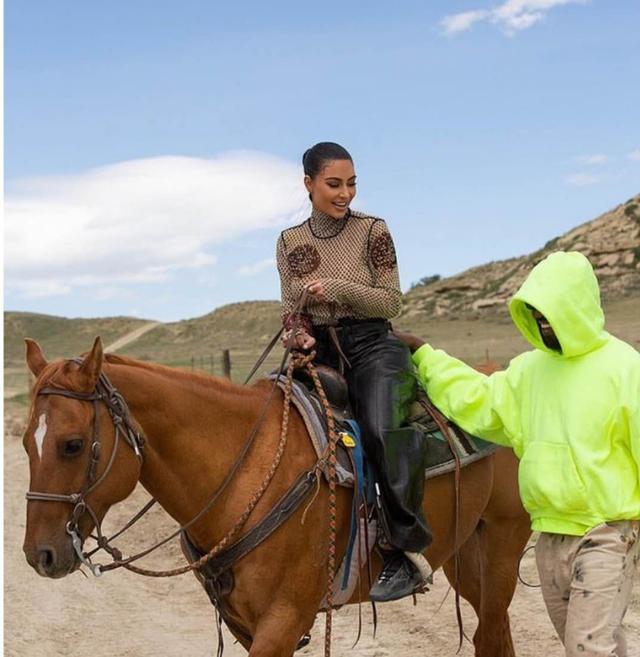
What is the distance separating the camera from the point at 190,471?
451cm

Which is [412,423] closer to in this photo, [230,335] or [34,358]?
[34,358]

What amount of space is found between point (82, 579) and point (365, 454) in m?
5.84

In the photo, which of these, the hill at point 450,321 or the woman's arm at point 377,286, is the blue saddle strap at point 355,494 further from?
the hill at point 450,321

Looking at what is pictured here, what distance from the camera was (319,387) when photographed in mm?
4863

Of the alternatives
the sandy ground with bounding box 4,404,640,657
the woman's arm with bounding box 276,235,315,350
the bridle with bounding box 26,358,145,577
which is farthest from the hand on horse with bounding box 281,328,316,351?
the sandy ground with bounding box 4,404,640,657

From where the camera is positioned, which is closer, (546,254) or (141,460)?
(141,460)

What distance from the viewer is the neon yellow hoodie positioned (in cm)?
388

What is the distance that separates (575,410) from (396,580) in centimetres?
155

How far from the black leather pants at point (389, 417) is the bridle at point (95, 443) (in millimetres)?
1182

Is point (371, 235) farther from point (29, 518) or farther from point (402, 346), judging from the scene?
point (29, 518)

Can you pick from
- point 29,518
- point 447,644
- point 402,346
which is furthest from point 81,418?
point 447,644

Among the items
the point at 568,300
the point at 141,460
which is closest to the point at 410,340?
the point at 568,300

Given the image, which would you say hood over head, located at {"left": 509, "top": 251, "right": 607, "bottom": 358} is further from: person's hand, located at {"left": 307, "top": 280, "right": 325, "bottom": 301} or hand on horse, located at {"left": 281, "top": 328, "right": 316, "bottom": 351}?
hand on horse, located at {"left": 281, "top": 328, "right": 316, "bottom": 351}

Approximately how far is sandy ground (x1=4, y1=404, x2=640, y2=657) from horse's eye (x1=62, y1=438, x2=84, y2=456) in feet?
11.9
